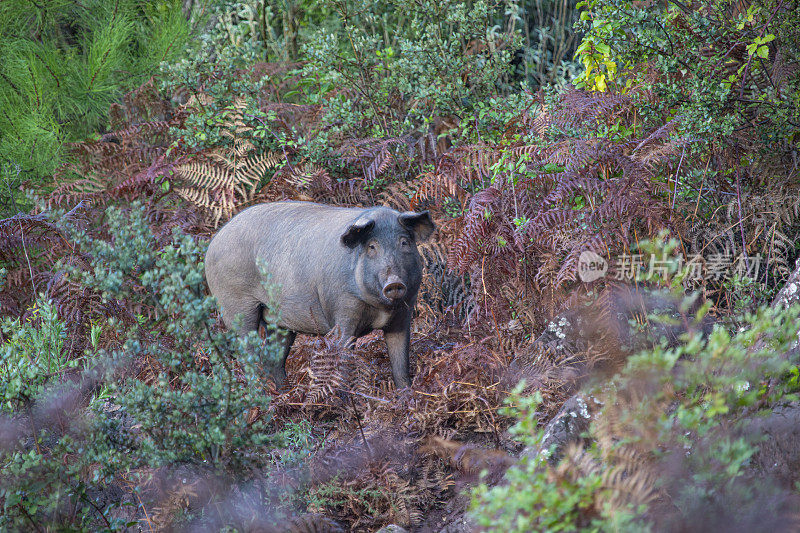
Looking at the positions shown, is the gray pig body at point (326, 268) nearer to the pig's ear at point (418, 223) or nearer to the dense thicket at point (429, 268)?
the pig's ear at point (418, 223)

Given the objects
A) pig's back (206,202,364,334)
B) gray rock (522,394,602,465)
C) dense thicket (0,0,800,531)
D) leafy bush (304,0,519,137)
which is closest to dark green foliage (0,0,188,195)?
dense thicket (0,0,800,531)

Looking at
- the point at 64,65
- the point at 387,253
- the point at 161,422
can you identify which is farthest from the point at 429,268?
the point at 64,65

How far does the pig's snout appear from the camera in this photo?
4383 millimetres

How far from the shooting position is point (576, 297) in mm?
4543

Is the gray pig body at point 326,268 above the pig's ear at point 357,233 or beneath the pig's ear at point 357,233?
beneath

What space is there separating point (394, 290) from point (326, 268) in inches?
23.7

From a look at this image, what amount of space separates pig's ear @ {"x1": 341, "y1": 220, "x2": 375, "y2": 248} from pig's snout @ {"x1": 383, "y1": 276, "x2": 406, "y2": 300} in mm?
355

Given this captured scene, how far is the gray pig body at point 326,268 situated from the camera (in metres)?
4.55

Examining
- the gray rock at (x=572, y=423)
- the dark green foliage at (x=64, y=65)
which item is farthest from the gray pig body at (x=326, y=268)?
the dark green foliage at (x=64, y=65)

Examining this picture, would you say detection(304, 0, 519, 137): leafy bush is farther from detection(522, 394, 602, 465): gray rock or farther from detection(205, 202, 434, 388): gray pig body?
detection(522, 394, 602, 465): gray rock

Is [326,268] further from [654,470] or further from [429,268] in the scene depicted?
[654,470]

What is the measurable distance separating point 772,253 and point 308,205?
126 inches

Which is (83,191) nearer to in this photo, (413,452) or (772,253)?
(413,452)

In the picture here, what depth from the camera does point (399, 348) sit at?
4.83 metres
